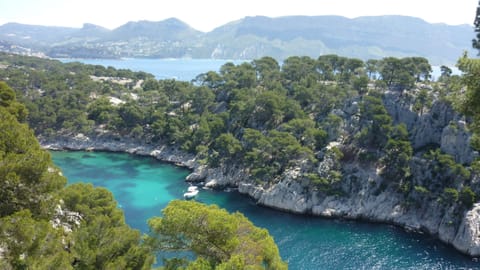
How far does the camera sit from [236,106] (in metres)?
65.2

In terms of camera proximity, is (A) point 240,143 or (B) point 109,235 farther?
(A) point 240,143

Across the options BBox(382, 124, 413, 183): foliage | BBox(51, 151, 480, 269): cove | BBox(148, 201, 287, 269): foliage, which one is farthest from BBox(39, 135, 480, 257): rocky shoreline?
BBox(148, 201, 287, 269): foliage

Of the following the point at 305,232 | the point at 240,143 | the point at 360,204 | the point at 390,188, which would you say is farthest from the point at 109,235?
the point at 240,143

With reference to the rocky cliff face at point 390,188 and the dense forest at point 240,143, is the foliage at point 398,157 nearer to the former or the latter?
the dense forest at point 240,143

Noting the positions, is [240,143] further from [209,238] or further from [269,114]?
[209,238]

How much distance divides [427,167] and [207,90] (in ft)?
150

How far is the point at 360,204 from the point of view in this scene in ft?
152

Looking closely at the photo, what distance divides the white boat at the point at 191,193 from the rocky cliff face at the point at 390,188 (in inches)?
104

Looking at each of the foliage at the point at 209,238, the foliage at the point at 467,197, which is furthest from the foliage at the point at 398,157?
the foliage at the point at 209,238

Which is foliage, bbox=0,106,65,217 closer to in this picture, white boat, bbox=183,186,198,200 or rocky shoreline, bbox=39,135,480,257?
white boat, bbox=183,186,198,200

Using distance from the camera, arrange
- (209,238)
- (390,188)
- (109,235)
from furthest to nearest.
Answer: (390,188), (109,235), (209,238)

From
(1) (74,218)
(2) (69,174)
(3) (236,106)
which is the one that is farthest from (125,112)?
(1) (74,218)

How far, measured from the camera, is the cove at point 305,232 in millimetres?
36062

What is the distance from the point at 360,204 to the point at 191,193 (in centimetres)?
2321
